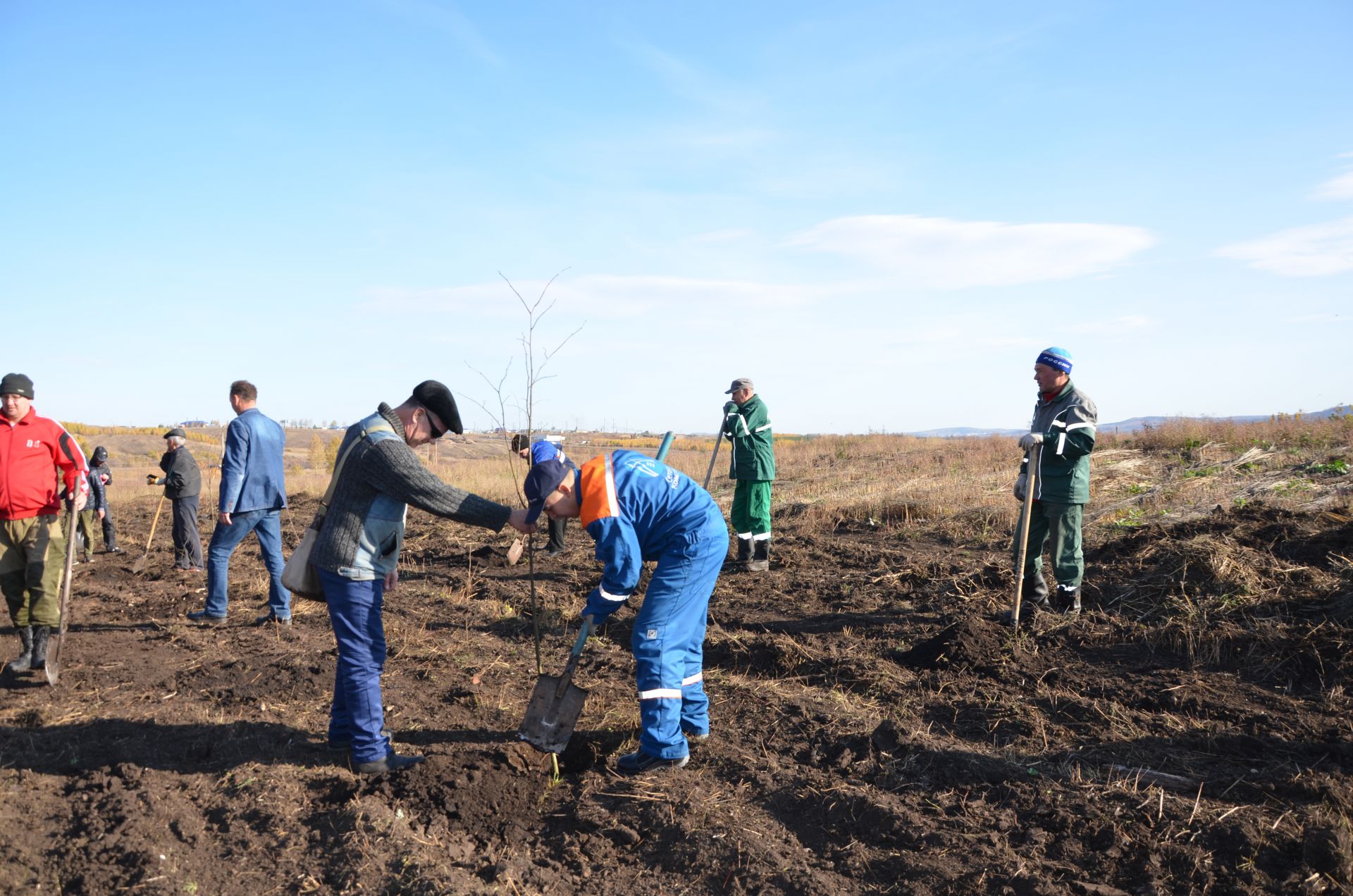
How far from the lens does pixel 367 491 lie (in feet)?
12.9

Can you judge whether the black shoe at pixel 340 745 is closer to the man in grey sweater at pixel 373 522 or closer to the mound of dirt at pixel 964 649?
the man in grey sweater at pixel 373 522

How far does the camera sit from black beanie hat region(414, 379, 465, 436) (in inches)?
158

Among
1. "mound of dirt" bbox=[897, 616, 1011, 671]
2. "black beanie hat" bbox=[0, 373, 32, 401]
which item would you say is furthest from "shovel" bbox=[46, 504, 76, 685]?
"mound of dirt" bbox=[897, 616, 1011, 671]

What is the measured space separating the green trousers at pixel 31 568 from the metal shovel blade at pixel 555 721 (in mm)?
3633

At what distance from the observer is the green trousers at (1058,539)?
6352 mm

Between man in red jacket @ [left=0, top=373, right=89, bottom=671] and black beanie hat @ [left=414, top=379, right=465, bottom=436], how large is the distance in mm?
3138

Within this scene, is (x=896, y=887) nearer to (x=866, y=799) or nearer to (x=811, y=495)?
(x=866, y=799)

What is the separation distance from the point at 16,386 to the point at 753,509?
246 inches

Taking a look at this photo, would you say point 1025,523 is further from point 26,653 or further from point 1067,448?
point 26,653

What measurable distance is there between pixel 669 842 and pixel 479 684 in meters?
2.38

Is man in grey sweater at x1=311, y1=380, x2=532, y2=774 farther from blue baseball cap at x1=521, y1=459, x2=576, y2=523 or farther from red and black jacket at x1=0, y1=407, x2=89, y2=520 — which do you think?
red and black jacket at x1=0, y1=407, x2=89, y2=520

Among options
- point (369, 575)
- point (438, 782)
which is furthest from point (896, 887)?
point (369, 575)

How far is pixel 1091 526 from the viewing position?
982 cm

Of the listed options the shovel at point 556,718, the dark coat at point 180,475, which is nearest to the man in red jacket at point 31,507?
the shovel at point 556,718
